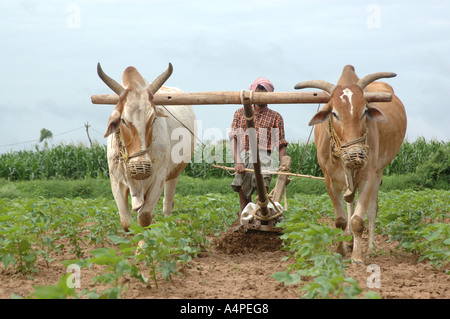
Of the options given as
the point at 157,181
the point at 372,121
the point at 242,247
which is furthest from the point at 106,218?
the point at 372,121

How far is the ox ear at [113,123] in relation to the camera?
5.60 m

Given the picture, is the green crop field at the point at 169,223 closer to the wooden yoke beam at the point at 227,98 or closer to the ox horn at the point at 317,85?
the wooden yoke beam at the point at 227,98

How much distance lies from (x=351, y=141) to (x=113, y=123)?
2402mm

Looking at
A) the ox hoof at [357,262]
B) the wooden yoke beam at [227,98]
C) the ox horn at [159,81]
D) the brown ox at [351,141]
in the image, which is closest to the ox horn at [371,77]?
the brown ox at [351,141]

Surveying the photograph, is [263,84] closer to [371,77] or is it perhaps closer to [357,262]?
[371,77]

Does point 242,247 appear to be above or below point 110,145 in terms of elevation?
below

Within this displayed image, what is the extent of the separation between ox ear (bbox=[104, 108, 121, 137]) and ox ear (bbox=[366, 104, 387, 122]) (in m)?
2.58

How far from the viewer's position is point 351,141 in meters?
5.45

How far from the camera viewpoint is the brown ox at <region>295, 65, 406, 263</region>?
5.48m

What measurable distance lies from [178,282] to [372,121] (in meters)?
2.76

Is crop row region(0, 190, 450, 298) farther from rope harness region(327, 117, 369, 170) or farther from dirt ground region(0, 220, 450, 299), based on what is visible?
rope harness region(327, 117, 369, 170)

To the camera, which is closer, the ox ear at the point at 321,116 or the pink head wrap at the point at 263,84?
the ox ear at the point at 321,116
